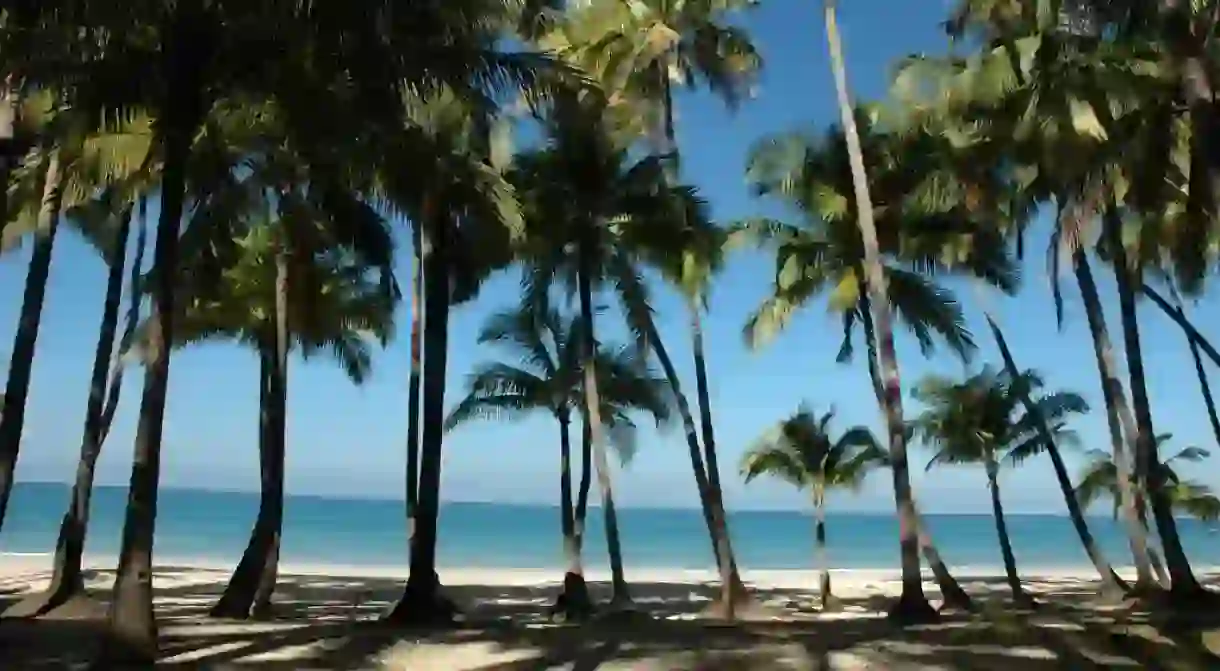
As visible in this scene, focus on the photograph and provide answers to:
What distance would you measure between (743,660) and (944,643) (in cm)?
209

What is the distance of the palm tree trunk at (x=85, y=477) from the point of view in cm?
1348

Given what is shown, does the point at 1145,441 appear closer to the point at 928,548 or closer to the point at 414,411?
the point at 928,548

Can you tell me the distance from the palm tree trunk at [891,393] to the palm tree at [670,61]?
13.0 ft

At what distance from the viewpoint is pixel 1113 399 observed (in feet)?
54.6

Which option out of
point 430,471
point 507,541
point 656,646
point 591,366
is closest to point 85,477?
point 430,471

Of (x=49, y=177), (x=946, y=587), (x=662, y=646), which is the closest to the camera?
(x=662, y=646)

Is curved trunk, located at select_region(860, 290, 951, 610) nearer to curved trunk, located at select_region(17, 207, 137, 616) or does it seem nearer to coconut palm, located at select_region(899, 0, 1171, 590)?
coconut palm, located at select_region(899, 0, 1171, 590)

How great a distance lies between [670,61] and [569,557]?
925cm

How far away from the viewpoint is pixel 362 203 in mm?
12812

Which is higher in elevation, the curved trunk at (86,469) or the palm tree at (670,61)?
the palm tree at (670,61)

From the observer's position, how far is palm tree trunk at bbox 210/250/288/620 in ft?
43.4

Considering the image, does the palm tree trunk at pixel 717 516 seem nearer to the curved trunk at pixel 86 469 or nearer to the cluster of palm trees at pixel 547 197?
the cluster of palm trees at pixel 547 197

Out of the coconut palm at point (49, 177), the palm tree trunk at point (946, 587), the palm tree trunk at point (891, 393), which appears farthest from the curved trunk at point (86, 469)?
the palm tree trunk at point (946, 587)

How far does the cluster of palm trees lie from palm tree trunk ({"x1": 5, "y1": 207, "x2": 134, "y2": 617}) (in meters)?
0.05
